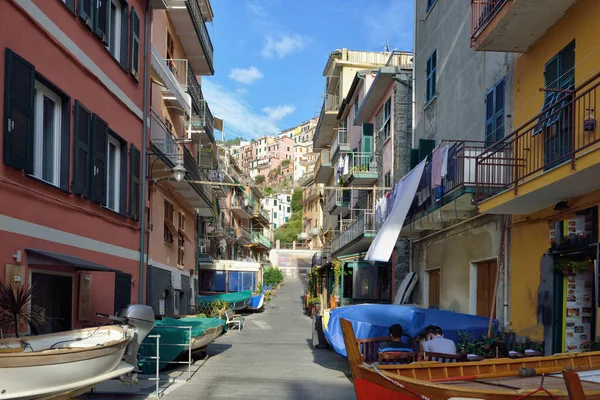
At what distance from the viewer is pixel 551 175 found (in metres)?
8.33

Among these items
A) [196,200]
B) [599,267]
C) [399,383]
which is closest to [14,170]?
[399,383]

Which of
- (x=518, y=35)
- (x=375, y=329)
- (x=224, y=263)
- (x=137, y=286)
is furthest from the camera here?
(x=224, y=263)

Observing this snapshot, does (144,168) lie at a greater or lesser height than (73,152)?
greater

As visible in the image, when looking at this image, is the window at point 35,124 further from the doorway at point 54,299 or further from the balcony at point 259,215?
the balcony at point 259,215

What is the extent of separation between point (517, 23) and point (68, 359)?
339 inches

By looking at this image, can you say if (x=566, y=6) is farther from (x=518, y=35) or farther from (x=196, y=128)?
(x=196, y=128)

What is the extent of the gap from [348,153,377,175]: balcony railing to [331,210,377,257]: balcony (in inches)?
71.9

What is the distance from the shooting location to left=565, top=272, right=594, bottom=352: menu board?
9359mm

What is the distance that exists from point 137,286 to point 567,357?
10.7 metres

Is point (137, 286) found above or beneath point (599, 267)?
beneath

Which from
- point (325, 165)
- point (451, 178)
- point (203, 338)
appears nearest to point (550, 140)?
point (451, 178)

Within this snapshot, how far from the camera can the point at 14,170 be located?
338 inches

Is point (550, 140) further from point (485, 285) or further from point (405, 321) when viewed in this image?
point (405, 321)

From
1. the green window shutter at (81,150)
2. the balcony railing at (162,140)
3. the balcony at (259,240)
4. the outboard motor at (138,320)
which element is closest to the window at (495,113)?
the outboard motor at (138,320)
